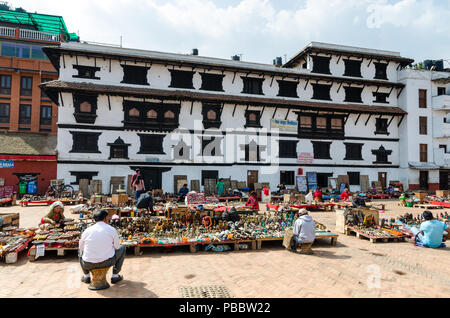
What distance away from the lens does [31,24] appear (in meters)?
34.2

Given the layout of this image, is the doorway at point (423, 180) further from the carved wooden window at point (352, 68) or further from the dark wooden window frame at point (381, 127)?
the carved wooden window at point (352, 68)

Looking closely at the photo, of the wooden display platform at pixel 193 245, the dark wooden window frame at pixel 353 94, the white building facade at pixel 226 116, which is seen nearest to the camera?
the wooden display platform at pixel 193 245

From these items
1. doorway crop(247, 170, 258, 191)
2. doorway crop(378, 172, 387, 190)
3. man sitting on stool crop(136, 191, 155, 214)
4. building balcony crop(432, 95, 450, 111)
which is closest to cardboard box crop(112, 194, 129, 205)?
man sitting on stool crop(136, 191, 155, 214)

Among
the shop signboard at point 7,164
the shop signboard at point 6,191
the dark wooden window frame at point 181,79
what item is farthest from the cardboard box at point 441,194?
the shop signboard at point 7,164

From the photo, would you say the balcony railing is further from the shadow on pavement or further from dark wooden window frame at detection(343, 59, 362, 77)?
the shadow on pavement

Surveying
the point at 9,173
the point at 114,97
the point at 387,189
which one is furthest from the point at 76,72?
the point at 387,189

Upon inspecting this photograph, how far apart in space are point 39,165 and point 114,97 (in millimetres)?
8672

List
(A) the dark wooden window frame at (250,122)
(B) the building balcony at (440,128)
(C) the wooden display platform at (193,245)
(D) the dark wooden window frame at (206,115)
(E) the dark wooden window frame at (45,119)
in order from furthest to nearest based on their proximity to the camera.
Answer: (E) the dark wooden window frame at (45,119) < (B) the building balcony at (440,128) < (A) the dark wooden window frame at (250,122) < (D) the dark wooden window frame at (206,115) < (C) the wooden display platform at (193,245)

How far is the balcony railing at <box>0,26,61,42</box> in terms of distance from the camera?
31109 mm

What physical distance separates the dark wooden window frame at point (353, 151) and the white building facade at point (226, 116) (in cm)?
12

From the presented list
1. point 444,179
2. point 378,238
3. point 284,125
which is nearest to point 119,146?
point 284,125

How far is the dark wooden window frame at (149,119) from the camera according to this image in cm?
2364

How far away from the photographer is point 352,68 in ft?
97.0
